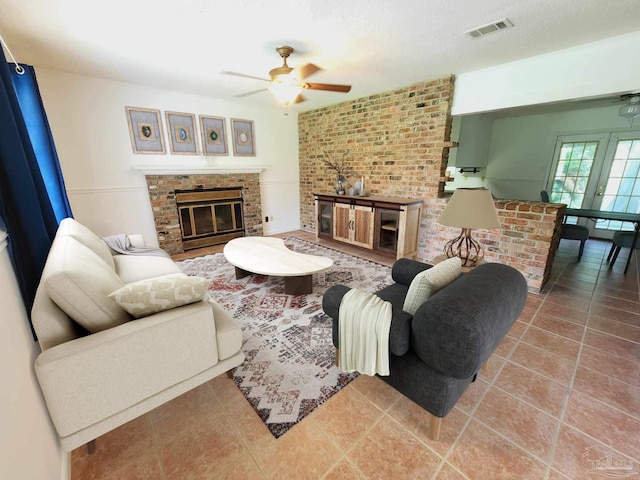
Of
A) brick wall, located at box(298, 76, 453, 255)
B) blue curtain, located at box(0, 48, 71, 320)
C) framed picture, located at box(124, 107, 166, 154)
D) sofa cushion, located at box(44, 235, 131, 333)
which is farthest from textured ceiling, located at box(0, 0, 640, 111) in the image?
sofa cushion, located at box(44, 235, 131, 333)

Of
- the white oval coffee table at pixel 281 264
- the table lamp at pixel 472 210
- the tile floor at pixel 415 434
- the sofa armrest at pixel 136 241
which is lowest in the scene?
the tile floor at pixel 415 434

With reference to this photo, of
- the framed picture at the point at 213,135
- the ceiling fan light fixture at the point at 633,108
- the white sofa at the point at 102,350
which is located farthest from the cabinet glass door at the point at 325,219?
the ceiling fan light fixture at the point at 633,108

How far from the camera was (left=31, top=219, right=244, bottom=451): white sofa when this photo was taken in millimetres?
1054

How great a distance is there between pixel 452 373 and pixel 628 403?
4.30 feet

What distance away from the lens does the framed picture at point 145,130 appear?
11.6ft

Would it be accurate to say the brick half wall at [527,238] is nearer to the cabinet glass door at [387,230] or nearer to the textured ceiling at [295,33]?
the cabinet glass door at [387,230]

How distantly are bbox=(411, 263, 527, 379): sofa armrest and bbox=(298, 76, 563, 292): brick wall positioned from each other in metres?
1.95

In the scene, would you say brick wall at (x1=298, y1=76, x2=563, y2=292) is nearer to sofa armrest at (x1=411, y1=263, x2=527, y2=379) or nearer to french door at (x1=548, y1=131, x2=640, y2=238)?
sofa armrest at (x1=411, y1=263, x2=527, y2=379)

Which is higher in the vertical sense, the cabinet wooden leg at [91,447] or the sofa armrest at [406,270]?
the sofa armrest at [406,270]

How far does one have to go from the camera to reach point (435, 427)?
1277mm

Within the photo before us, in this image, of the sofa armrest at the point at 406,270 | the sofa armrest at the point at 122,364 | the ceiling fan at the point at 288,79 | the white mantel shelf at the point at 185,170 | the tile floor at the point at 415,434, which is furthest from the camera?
the white mantel shelf at the point at 185,170

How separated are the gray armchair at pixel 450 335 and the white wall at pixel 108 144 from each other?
365 cm

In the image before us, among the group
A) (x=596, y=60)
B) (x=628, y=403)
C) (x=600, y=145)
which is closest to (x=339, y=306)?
(x=628, y=403)

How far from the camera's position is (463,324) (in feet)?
3.39
